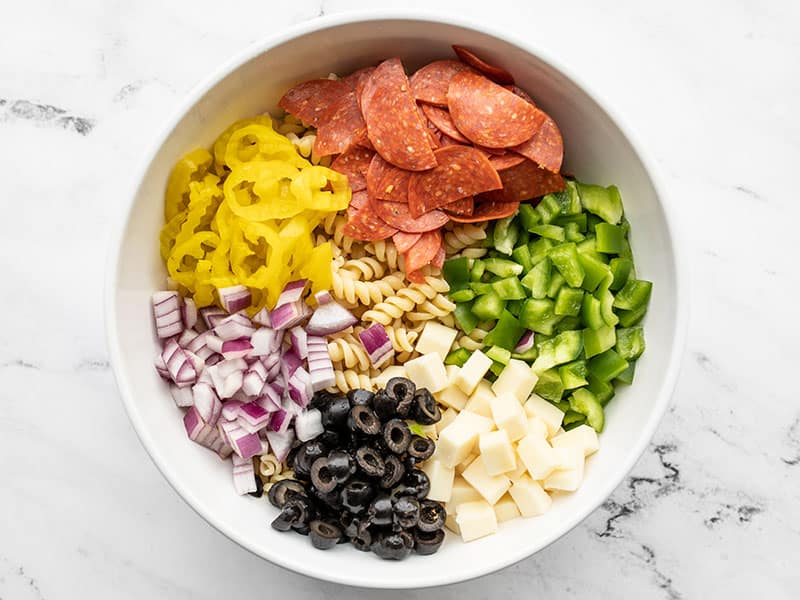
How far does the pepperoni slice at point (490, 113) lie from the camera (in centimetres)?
291

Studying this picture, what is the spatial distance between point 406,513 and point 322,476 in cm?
31

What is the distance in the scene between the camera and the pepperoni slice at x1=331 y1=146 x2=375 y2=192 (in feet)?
9.98

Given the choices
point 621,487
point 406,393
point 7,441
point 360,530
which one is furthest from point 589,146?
point 7,441

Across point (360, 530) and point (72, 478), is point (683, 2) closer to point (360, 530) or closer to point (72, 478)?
point (360, 530)

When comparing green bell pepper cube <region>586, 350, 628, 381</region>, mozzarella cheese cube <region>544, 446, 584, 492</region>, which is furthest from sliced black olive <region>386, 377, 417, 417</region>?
green bell pepper cube <region>586, 350, 628, 381</region>

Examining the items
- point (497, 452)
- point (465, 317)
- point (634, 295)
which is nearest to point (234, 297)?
point (465, 317)

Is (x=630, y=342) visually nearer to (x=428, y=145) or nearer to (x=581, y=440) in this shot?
(x=581, y=440)

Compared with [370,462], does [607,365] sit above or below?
above

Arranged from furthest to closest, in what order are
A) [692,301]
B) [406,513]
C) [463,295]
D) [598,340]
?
Result: [692,301], [463,295], [598,340], [406,513]

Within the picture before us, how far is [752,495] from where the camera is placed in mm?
3439

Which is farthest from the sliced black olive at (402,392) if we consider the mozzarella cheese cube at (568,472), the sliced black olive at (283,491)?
the mozzarella cheese cube at (568,472)

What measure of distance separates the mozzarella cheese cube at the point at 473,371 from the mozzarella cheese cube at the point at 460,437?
10cm

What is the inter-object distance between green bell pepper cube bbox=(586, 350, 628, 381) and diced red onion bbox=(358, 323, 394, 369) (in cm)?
74

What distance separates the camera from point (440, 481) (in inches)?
118
